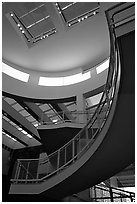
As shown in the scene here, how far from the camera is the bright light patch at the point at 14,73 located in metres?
11.7

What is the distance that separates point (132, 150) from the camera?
4656 millimetres

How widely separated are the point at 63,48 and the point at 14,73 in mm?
3534

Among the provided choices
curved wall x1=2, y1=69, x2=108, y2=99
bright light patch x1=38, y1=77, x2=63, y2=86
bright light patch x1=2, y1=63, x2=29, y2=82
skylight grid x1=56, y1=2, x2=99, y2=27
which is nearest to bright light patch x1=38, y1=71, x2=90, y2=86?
bright light patch x1=38, y1=77, x2=63, y2=86

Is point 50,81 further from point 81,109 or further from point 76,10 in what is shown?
point 76,10

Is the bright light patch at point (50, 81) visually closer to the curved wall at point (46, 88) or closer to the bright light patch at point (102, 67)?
the curved wall at point (46, 88)

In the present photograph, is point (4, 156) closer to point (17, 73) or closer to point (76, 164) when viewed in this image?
point (76, 164)

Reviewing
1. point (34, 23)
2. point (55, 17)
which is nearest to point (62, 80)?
point (34, 23)

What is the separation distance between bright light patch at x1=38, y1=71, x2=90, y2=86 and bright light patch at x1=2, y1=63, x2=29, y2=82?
1.01 meters

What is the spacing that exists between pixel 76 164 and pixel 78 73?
8.39 meters

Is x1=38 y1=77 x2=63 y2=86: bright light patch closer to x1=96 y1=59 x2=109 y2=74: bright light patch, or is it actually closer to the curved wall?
the curved wall

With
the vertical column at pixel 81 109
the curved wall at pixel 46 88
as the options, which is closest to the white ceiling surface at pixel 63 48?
the curved wall at pixel 46 88

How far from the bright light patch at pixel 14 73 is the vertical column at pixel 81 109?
383 centimetres

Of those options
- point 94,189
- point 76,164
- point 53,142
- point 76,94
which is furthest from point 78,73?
point 76,164

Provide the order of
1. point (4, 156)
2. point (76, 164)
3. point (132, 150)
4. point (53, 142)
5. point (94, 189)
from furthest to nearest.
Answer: point (53, 142) < point (94, 189) < point (76, 164) < point (132, 150) < point (4, 156)
